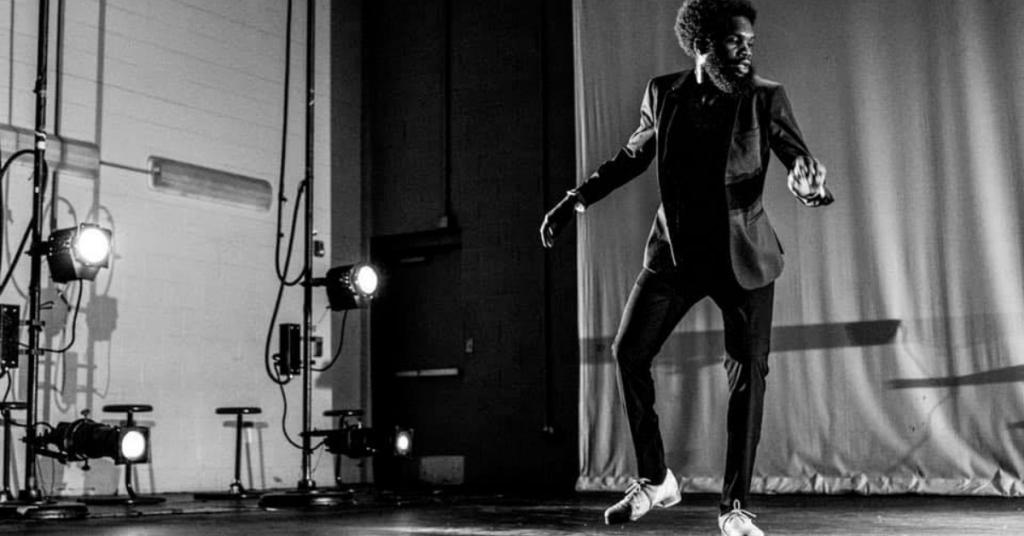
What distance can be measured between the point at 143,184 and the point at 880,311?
4233 mm

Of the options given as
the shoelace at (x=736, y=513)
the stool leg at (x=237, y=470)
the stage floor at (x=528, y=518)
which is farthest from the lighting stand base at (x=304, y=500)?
the shoelace at (x=736, y=513)

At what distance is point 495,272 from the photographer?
7.35 meters

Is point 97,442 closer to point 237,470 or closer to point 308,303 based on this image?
point 308,303

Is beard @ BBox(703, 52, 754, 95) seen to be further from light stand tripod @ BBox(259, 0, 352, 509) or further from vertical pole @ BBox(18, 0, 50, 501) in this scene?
light stand tripod @ BBox(259, 0, 352, 509)

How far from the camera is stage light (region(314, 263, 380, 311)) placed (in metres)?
6.14

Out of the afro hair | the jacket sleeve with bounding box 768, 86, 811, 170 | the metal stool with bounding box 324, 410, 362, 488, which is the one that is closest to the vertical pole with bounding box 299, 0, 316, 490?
the metal stool with bounding box 324, 410, 362, 488

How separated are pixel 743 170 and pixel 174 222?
485cm

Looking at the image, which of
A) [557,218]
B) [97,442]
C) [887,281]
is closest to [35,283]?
[97,442]

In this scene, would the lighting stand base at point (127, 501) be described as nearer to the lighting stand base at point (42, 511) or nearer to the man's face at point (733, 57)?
the lighting stand base at point (42, 511)

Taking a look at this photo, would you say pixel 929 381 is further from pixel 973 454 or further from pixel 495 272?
pixel 495 272

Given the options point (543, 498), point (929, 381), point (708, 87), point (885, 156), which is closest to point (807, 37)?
point (885, 156)

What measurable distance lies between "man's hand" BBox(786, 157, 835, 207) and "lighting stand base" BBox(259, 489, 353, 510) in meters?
3.40

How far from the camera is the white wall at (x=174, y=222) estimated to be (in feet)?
20.6

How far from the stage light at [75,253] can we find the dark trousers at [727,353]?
121 inches
